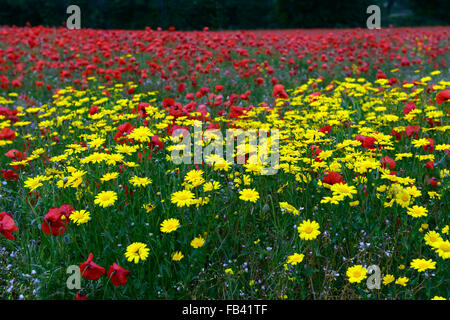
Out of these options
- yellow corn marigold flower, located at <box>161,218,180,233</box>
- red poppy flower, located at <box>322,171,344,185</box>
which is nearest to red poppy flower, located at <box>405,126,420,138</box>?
red poppy flower, located at <box>322,171,344,185</box>

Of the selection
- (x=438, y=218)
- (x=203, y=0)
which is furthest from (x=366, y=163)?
(x=203, y=0)

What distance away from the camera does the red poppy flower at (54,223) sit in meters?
2.00

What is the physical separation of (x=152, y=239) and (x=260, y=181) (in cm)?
92

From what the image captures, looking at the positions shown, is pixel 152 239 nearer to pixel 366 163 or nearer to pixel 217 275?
pixel 217 275

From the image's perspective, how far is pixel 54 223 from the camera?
2047 millimetres

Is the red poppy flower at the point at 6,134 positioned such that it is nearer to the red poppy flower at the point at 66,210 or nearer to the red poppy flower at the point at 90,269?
the red poppy flower at the point at 66,210

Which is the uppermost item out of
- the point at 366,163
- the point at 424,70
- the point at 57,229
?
the point at 424,70

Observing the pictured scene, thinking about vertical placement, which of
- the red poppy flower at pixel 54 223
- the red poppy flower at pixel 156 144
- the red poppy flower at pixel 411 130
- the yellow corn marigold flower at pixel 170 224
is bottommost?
the yellow corn marigold flower at pixel 170 224

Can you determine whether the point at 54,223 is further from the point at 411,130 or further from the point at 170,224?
the point at 411,130

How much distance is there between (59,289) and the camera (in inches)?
78.2

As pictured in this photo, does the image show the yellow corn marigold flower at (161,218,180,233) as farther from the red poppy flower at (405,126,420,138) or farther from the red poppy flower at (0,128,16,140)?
the red poppy flower at (0,128,16,140)

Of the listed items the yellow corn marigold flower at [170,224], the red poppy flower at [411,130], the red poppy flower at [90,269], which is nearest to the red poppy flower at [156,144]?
the yellow corn marigold flower at [170,224]

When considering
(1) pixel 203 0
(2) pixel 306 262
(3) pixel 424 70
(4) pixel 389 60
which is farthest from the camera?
(1) pixel 203 0
